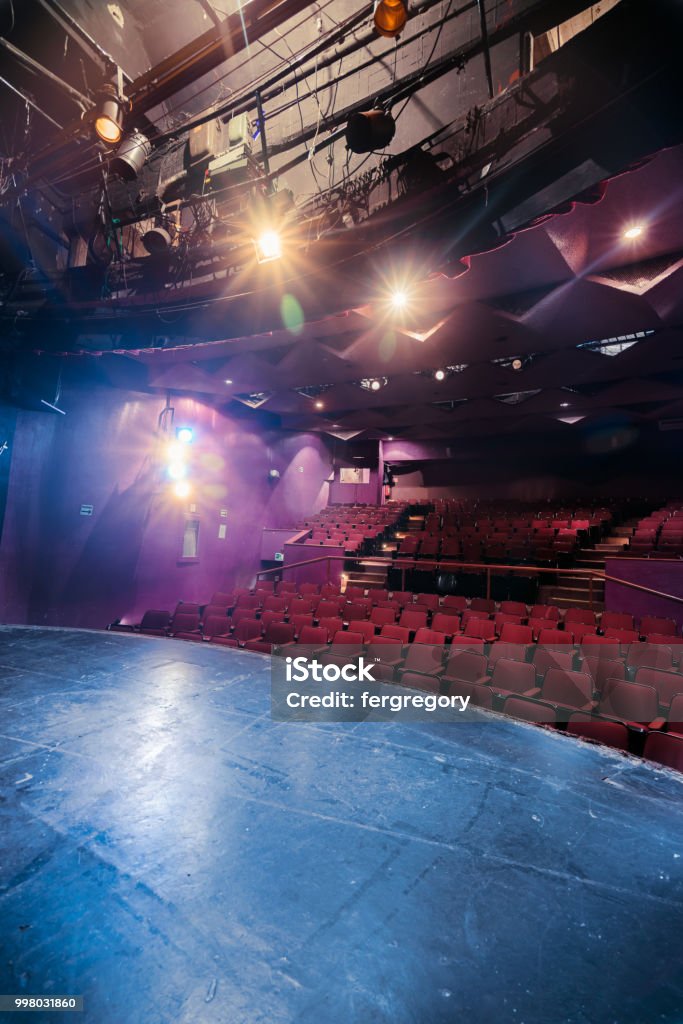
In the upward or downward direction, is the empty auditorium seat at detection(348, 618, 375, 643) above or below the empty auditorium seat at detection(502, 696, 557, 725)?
above

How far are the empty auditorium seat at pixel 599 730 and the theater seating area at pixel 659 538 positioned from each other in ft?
18.3

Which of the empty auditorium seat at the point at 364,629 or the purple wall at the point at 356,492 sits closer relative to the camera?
the empty auditorium seat at the point at 364,629

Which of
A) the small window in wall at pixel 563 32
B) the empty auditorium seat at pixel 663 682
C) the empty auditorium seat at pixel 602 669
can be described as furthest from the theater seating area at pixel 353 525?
the small window in wall at pixel 563 32

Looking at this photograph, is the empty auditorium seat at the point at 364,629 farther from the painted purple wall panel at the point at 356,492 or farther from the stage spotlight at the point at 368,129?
the painted purple wall panel at the point at 356,492

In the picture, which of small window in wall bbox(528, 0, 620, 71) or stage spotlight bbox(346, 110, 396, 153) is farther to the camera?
small window in wall bbox(528, 0, 620, 71)

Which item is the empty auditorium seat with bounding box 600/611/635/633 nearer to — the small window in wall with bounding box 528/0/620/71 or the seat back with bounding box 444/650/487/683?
the seat back with bounding box 444/650/487/683

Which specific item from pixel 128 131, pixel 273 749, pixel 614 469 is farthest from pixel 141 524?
pixel 614 469

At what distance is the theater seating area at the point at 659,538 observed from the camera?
750cm

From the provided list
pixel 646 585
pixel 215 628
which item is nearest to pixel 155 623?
pixel 215 628

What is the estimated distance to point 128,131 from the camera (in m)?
4.82

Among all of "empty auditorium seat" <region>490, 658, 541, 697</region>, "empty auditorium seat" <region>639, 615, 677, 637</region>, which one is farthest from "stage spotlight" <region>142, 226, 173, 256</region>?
"empty auditorium seat" <region>639, 615, 677, 637</region>

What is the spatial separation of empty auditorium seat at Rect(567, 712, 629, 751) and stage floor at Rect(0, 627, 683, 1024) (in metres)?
0.49

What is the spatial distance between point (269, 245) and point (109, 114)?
2.20 meters

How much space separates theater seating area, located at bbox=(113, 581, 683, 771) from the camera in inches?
113
